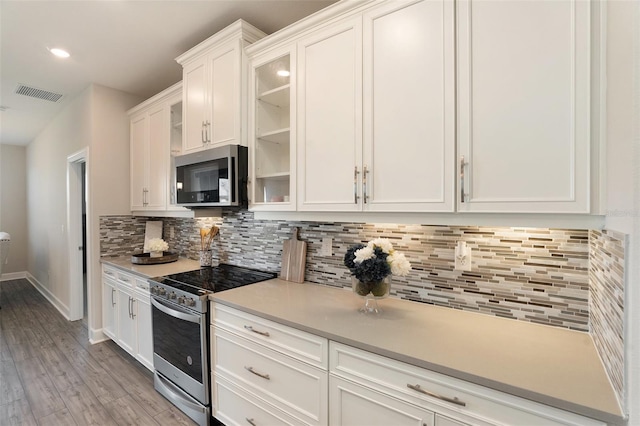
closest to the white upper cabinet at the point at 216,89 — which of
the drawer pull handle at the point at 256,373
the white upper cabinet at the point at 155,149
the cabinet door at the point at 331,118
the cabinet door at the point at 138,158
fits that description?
the white upper cabinet at the point at 155,149

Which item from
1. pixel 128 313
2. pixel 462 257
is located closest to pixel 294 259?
pixel 462 257

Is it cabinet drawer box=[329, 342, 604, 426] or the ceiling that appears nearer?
cabinet drawer box=[329, 342, 604, 426]

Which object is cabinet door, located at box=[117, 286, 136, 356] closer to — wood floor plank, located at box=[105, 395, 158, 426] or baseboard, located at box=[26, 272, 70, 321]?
wood floor plank, located at box=[105, 395, 158, 426]

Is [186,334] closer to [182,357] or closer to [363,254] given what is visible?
[182,357]

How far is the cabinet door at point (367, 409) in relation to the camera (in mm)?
1121

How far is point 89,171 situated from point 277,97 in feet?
8.29

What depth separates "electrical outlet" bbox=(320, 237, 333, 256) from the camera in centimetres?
208

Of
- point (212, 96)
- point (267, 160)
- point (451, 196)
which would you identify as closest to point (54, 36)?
point (212, 96)

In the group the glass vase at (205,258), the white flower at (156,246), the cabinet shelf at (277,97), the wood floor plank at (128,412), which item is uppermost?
the cabinet shelf at (277,97)

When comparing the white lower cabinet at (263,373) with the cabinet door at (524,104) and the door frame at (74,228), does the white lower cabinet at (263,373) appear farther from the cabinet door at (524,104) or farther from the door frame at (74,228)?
the door frame at (74,228)

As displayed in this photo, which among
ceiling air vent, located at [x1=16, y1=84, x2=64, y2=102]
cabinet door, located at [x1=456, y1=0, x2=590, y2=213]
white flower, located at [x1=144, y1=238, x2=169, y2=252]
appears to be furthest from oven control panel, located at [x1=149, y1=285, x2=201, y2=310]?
ceiling air vent, located at [x1=16, y1=84, x2=64, y2=102]

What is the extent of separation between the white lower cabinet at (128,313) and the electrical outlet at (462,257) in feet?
7.86

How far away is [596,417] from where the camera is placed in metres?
0.82

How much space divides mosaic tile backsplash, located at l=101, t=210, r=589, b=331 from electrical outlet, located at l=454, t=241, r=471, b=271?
25 millimetres
